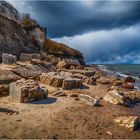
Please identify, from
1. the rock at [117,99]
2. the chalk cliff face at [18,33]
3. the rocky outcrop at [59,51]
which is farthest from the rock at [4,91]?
the rocky outcrop at [59,51]

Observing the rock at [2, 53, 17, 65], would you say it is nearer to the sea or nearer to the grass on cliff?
the sea

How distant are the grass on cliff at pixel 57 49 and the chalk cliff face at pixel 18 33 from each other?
36cm

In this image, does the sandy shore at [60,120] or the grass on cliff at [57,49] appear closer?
the sandy shore at [60,120]

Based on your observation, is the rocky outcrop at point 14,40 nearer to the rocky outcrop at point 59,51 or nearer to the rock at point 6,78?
the rocky outcrop at point 59,51

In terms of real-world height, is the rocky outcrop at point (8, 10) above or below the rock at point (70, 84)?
above

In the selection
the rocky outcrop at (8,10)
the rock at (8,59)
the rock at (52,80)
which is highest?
the rocky outcrop at (8,10)

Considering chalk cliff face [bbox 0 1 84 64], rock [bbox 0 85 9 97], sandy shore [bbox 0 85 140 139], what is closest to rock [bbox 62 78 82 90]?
sandy shore [bbox 0 85 140 139]

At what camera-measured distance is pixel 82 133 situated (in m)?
11.8

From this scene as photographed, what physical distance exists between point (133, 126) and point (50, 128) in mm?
3813

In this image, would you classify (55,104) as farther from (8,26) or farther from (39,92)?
(8,26)

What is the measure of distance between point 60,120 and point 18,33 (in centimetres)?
3302

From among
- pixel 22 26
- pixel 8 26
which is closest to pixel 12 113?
pixel 8 26

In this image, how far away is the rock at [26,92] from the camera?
15.2 meters

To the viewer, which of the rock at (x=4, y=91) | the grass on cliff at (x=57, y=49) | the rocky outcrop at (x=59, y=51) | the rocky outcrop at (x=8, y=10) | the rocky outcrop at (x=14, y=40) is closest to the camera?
the rock at (x=4, y=91)
